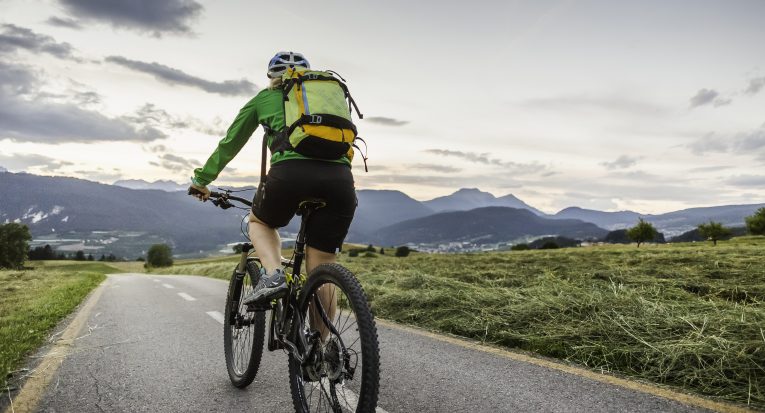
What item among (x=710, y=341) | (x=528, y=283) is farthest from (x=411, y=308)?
(x=710, y=341)

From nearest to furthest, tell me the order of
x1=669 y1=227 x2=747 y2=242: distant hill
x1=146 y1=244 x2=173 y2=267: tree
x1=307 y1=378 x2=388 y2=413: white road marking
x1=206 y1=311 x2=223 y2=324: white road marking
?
x1=307 y1=378 x2=388 y2=413: white road marking, x1=206 y1=311 x2=223 y2=324: white road marking, x1=669 y1=227 x2=747 y2=242: distant hill, x1=146 y1=244 x2=173 y2=267: tree

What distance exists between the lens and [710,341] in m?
3.75

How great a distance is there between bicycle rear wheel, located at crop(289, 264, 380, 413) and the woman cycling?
36cm

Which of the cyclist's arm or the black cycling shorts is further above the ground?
the cyclist's arm

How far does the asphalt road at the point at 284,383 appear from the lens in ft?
10.7

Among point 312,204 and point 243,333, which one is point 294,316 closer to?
point 312,204

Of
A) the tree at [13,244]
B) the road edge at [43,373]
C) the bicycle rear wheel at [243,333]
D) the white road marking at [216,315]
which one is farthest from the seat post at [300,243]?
the tree at [13,244]

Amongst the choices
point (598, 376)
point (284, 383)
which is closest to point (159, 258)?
A: point (284, 383)

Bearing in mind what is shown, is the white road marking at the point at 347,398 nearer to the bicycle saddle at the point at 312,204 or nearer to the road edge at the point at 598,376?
the bicycle saddle at the point at 312,204

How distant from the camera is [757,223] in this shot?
154 feet

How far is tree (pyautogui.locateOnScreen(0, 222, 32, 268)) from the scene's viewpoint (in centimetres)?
5850

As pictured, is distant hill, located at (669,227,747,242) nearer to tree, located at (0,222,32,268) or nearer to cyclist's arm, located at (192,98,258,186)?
cyclist's arm, located at (192,98,258,186)

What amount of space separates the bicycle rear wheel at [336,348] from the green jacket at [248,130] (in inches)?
35.0

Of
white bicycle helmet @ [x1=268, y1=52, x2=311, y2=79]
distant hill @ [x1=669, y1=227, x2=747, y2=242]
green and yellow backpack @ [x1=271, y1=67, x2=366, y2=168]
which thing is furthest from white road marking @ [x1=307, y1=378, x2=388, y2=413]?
distant hill @ [x1=669, y1=227, x2=747, y2=242]
